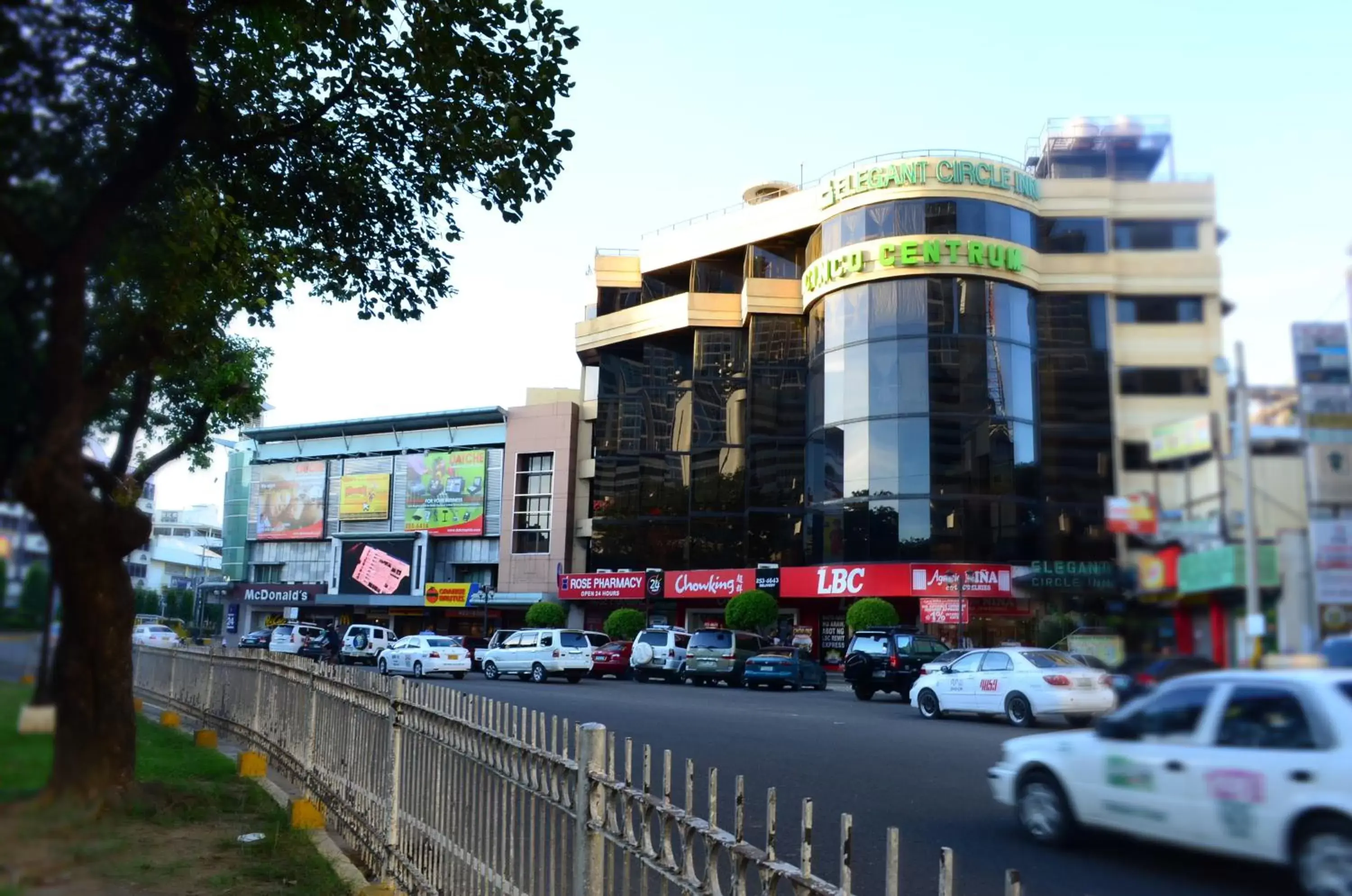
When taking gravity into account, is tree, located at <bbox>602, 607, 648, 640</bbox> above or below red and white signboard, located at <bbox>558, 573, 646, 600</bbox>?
below

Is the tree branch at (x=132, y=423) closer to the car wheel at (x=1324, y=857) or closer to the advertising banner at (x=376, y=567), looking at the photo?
the car wheel at (x=1324, y=857)

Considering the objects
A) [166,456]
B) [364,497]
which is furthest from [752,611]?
[166,456]

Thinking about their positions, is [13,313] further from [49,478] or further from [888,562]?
[888,562]

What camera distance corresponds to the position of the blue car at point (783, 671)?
2866cm

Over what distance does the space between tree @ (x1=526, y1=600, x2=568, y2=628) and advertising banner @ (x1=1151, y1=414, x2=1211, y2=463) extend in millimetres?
45315

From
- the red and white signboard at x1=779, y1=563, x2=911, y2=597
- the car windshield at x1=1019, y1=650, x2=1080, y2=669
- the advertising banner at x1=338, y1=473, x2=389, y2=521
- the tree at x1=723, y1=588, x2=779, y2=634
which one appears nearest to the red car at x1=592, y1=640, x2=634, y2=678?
the tree at x1=723, y1=588, x2=779, y2=634

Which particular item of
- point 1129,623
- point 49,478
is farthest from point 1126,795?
point 49,478

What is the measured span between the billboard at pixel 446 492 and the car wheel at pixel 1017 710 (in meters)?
41.1

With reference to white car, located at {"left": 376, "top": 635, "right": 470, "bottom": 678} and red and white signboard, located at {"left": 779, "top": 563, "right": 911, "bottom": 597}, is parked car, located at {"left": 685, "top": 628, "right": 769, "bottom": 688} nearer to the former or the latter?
red and white signboard, located at {"left": 779, "top": 563, "right": 911, "bottom": 597}

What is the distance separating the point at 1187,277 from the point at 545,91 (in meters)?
6.91

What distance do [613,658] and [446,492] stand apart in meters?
24.9

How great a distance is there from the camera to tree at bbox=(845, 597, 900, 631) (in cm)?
3300

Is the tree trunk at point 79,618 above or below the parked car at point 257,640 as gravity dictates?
above

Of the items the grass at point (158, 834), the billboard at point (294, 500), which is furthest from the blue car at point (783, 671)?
the billboard at point (294, 500)
